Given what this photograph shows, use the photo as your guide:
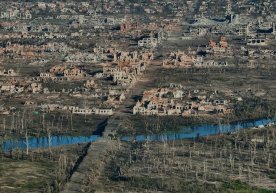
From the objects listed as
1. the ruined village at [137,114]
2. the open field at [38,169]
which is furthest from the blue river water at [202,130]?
the open field at [38,169]

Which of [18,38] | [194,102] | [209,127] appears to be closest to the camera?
[209,127]

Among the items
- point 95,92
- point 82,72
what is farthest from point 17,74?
point 95,92

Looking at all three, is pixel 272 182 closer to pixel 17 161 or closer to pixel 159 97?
pixel 17 161

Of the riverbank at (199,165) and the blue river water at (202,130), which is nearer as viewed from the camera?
the riverbank at (199,165)

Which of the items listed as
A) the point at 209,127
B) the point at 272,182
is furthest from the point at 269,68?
the point at 272,182

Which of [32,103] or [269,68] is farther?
[269,68]

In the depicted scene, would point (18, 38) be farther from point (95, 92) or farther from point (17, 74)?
point (95, 92)

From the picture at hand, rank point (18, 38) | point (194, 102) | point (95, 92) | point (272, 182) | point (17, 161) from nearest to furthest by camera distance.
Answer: point (272, 182), point (17, 161), point (194, 102), point (95, 92), point (18, 38)

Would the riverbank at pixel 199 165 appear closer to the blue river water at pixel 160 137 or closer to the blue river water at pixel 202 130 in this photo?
the blue river water at pixel 202 130
